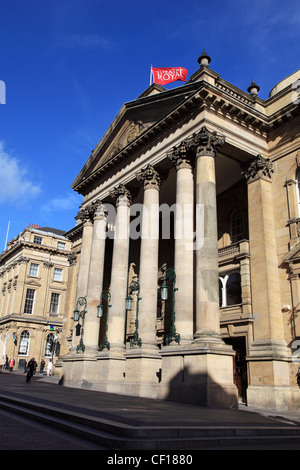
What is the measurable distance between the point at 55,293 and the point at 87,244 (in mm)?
35377

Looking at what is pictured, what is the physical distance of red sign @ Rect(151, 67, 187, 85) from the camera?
1035 inches

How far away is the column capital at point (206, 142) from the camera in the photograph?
19.9 m

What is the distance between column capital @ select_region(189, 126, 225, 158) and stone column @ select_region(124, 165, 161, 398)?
4.36 meters

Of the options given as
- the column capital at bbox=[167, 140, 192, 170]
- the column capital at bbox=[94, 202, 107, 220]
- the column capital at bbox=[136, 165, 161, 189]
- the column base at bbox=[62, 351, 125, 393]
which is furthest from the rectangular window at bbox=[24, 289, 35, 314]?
the column capital at bbox=[167, 140, 192, 170]

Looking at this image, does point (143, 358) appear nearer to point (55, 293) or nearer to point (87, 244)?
point (87, 244)

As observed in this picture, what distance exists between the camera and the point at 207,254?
17859mm

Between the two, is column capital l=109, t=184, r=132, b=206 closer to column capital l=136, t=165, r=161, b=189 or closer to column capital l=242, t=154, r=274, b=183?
column capital l=136, t=165, r=161, b=189

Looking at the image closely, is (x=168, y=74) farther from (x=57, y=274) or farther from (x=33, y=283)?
(x=57, y=274)

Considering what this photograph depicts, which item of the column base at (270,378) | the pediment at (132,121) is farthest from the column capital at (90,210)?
the column base at (270,378)

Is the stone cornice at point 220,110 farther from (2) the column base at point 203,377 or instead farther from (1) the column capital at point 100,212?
(2) the column base at point 203,377

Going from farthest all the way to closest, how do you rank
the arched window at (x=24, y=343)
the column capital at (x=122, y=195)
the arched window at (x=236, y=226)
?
the arched window at (x=24, y=343) < the column capital at (x=122, y=195) < the arched window at (x=236, y=226)

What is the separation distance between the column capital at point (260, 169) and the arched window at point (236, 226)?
3.03m

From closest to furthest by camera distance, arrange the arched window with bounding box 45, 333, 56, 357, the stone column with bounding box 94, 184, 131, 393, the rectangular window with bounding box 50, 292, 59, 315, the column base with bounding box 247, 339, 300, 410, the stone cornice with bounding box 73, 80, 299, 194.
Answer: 1. the column base with bounding box 247, 339, 300, 410
2. the stone cornice with bounding box 73, 80, 299, 194
3. the stone column with bounding box 94, 184, 131, 393
4. the arched window with bounding box 45, 333, 56, 357
5. the rectangular window with bounding box 50, 292, 59, 315
